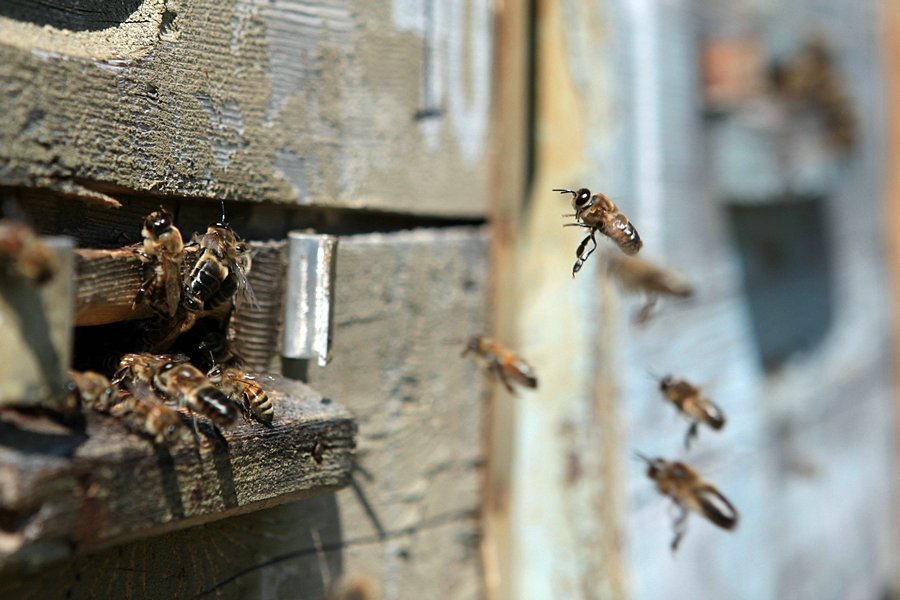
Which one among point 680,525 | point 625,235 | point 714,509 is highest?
point 625,235

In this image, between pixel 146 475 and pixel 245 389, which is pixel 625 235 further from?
pixel 146 475

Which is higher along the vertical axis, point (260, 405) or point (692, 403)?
point (260, 405)

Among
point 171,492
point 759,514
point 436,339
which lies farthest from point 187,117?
point 759,514

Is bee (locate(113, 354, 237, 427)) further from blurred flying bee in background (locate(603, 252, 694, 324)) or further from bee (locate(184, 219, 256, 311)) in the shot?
blurred flying bee in background (locate(603, 252, 694, 324))

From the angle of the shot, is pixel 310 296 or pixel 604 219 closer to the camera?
pixel 310 296

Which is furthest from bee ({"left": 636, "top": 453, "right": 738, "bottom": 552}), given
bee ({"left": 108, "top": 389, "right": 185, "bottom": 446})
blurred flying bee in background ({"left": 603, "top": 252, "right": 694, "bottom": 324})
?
bee ({"left": 108, "top": 389, "right": 185, "bottom": 446})

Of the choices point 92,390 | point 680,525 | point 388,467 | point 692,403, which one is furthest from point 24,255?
point 680,525
